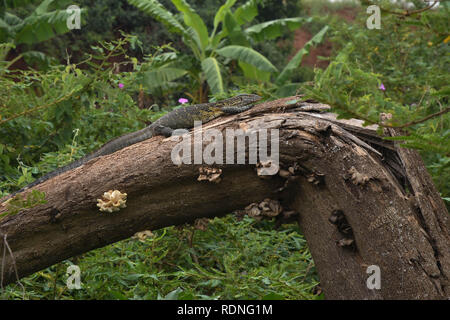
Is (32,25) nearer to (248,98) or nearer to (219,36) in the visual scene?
(219,36)

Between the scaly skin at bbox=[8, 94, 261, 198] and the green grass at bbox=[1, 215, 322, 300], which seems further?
the scaly skin at bbox=[8, 94, 261, 198]

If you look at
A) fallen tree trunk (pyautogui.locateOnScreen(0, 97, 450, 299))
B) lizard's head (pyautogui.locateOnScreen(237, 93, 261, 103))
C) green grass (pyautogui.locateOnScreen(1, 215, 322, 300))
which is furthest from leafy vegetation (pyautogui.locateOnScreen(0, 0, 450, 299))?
lizard's head (pyautogui.locateOnScreen(237, 93, 261, 103))

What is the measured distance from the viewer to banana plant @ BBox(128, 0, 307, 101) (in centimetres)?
1192

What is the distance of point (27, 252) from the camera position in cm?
320

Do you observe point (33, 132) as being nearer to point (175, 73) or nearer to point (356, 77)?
point (356, 77)

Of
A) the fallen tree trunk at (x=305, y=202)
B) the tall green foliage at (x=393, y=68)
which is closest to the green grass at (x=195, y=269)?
the fallen tree trunk at (x=305, y=202)

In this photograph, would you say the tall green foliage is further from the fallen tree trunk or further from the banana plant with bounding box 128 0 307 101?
the banana plant with bounding box 128 0 307 101

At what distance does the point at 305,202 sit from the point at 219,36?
1080cm

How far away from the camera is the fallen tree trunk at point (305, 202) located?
2.71 meters

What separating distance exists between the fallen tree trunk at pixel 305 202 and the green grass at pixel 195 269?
33 cm

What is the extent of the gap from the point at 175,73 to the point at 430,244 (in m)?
10.3

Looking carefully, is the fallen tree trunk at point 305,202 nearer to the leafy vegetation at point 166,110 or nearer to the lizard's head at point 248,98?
the leafy vegetation at point 166,110

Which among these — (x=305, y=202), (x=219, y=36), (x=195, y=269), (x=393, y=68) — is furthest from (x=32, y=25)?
(x=305, y=202)

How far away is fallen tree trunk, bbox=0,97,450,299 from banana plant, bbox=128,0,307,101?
811cm
